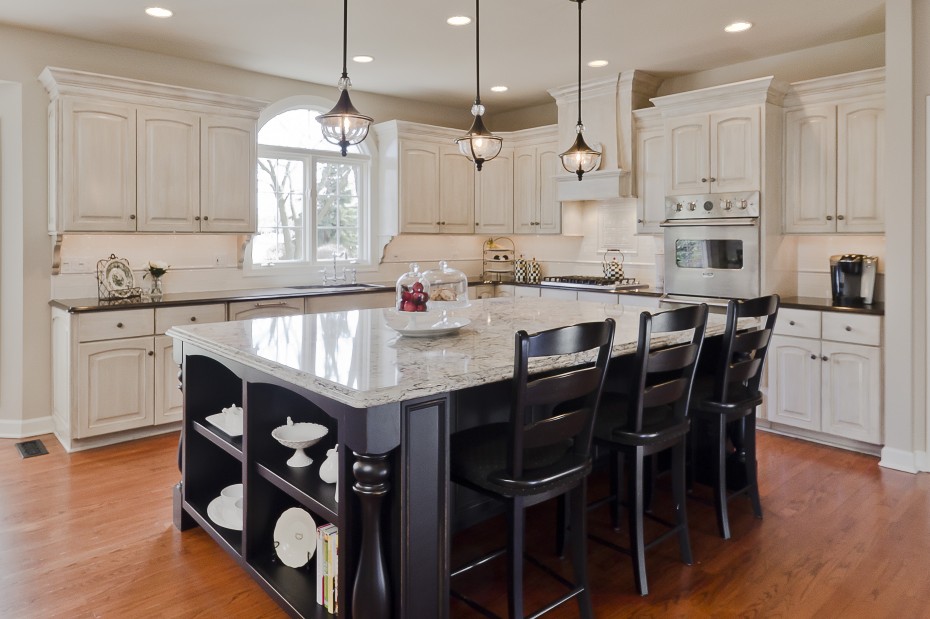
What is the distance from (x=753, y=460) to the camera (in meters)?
3.09

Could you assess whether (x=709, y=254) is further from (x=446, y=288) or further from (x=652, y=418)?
(x=446, y=288)

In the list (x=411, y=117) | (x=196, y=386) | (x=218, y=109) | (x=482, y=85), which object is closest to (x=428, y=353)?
(x=196, y=386)

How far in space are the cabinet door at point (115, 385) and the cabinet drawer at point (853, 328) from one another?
13.9 feet

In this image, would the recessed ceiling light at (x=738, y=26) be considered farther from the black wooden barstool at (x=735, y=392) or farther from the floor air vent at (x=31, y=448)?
the floor air vent at (x=31, y=448)

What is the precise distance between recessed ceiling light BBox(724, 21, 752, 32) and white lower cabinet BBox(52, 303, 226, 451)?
3764 mm

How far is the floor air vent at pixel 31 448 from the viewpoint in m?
4.01

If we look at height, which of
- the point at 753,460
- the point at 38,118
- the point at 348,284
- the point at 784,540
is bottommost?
the point at 784,540

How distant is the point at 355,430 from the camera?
5.89ft

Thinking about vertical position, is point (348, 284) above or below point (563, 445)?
above

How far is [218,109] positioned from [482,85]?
7.17 ft

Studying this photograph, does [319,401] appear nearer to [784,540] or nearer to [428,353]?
[428,353]

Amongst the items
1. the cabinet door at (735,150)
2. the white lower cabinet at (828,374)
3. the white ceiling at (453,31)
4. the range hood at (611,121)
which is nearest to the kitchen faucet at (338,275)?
the white ceiling at (453,31)

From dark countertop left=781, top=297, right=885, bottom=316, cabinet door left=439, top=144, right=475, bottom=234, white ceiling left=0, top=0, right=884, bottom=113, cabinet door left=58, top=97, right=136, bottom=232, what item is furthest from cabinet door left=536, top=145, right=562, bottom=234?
cabinet door left=58, top=97, right=136, bottom=232

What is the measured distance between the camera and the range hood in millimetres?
5285
